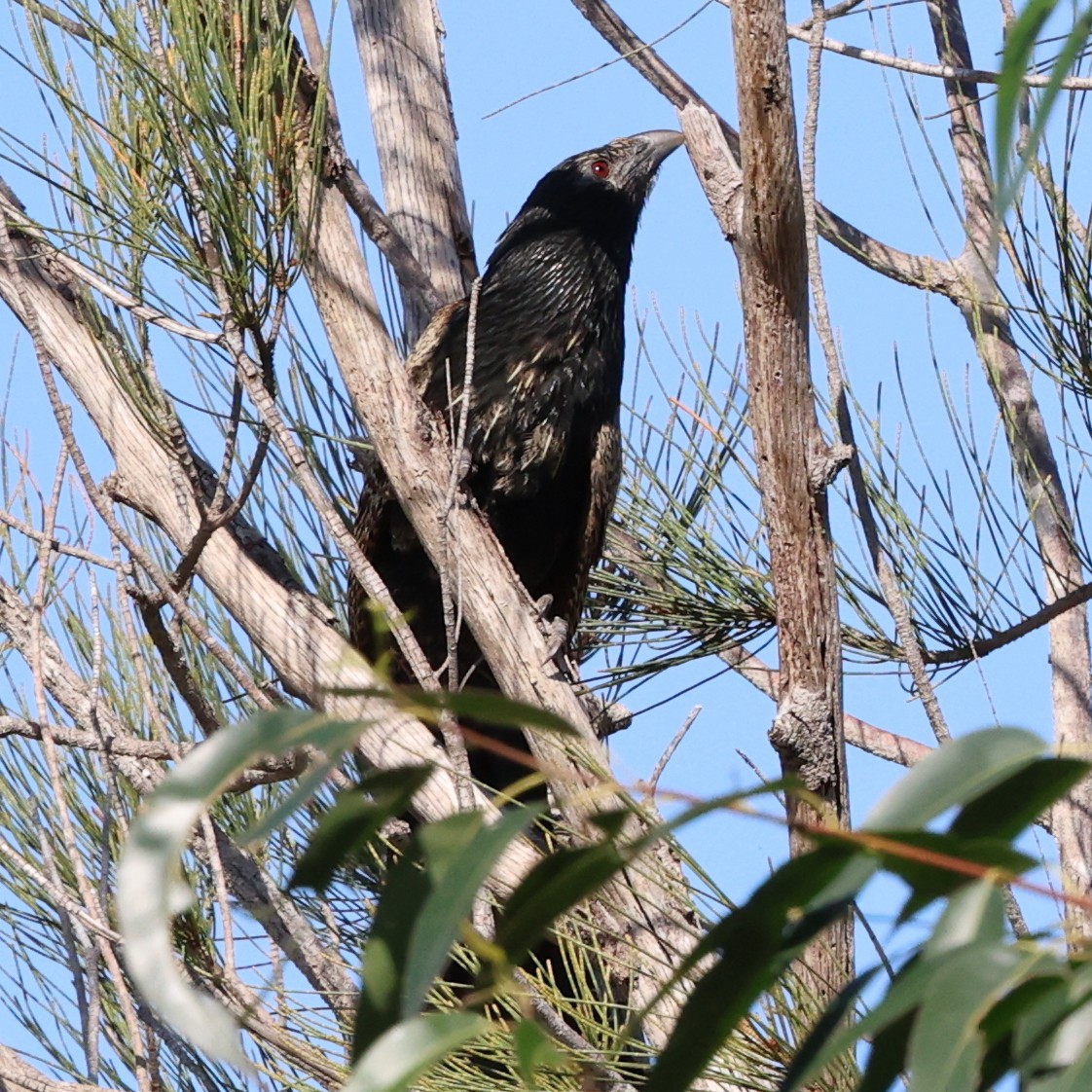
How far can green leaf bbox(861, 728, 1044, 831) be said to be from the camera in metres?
0.76

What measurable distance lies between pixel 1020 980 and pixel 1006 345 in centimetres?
286

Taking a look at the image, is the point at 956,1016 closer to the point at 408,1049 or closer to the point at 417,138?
the point at 408,1049

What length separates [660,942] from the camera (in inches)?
68.8

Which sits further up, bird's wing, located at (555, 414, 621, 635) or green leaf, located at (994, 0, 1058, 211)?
green leaf, located at (994, 0, 1058, 211)

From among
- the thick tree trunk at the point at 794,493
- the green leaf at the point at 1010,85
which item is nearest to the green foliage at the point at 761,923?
the green leaf at the point at 1010,85

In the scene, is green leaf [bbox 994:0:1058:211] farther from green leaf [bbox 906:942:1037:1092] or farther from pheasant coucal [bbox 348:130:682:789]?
pheasant coucal [bbox 348:130:682:789]

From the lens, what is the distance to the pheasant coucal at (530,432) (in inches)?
124

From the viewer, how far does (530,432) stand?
3.20 metres

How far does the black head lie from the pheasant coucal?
0.06m

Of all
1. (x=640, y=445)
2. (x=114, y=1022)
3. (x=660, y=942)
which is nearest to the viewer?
(x=660, y=942)

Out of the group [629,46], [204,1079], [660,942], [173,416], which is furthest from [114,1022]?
[629,46]

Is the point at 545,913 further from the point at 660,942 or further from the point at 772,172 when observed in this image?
the point at 772,172

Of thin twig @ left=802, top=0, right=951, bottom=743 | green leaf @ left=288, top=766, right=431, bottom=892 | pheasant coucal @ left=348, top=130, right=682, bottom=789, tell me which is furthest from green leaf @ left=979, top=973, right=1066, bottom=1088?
pheasant coucal @ left=348, top=130, right=682, bottom=789

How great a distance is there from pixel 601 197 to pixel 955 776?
3.10 m
